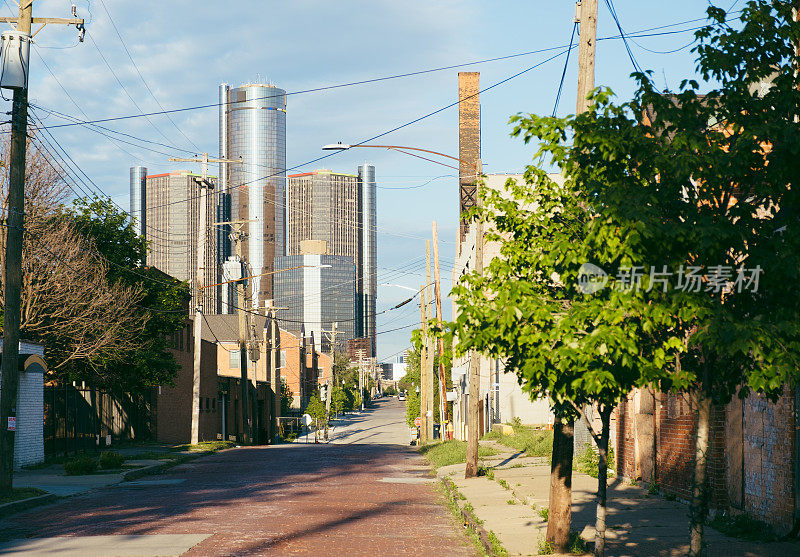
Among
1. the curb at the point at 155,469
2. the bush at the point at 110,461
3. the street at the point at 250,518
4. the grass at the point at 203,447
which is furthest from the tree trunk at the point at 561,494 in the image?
the grass at the point at 203,447

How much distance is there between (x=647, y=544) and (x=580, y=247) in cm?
604

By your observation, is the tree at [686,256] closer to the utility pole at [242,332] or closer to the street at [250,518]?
the street at [250,518]

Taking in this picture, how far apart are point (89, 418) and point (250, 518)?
22.1 meters

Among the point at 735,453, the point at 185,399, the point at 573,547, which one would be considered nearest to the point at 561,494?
the point at 573,547

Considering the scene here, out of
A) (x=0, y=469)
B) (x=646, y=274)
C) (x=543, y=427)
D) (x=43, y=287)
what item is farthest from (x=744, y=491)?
(x=543, y=427)

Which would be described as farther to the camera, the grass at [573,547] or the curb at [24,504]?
the curb at [24,504]

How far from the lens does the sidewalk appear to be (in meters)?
12.1

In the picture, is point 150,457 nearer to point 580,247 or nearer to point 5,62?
point 5,62

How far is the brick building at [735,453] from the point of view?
1272 cm

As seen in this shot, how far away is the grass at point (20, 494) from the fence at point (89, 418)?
1088 cm

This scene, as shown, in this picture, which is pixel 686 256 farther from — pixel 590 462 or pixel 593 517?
pixel 590 462

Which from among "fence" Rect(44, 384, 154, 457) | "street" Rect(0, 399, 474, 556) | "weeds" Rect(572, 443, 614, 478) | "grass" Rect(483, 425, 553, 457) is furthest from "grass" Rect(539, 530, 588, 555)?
"fence" Rect(44, 384, 154, 457)

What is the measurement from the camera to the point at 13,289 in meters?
19.8

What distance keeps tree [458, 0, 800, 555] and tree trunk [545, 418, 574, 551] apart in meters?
3.85
